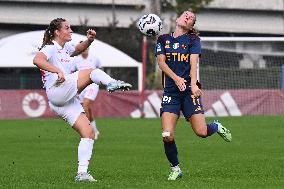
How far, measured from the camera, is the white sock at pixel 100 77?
12.6 m

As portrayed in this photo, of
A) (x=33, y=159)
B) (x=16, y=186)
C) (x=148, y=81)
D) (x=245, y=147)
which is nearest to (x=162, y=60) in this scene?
(x=16, y=186)

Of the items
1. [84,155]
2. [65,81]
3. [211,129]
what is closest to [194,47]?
[211,129]

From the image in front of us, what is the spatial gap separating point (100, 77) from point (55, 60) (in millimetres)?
931

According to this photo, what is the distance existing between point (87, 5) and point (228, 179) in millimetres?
61043

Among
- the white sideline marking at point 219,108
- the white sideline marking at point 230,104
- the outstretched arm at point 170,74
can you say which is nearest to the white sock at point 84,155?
the outstretched arm at point 170,74

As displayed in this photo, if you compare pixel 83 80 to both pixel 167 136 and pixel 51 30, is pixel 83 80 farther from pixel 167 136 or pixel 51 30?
pixel 167 136

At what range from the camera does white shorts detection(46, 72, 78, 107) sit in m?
13.2

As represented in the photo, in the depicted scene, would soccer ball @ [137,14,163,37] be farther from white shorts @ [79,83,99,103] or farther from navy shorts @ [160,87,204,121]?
white shorts @ [79,83,99,103]

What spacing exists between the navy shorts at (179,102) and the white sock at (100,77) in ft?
4.09

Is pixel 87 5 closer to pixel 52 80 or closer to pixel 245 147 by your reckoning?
pixel 245 147

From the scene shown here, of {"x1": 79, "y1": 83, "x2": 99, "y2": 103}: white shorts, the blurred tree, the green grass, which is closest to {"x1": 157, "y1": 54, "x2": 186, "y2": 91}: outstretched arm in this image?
the green grass

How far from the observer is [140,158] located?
57.8 feet

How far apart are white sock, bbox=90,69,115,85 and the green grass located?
1.32m

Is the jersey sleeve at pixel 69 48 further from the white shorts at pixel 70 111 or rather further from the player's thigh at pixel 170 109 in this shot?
the player's thigh at pixel 170 109
